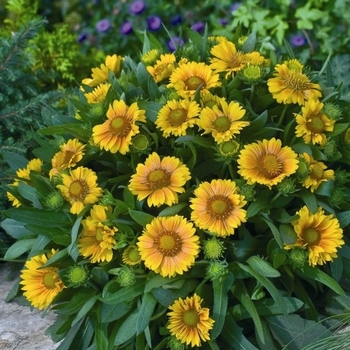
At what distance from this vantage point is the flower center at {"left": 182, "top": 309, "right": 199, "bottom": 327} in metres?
1.46

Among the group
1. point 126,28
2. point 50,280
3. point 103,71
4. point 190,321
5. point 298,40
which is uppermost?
point 103,71

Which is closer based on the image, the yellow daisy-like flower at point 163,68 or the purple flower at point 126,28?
the yellow daisy-like flower at point 163,68

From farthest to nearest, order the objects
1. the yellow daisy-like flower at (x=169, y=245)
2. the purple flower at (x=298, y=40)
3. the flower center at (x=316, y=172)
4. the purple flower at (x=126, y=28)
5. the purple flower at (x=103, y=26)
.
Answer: the purple flower at (x=103, y=26) → the purple flower at (x=126, y=28) → the purple flower at (x=298, y=40) → the flower center at (x=316, y=172) → the yellow daisy-like flower at (x=169, y=245)

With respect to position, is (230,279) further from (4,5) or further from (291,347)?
(4,5)

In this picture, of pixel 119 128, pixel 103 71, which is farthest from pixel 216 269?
pixel 103 71

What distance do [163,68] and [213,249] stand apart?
572mm

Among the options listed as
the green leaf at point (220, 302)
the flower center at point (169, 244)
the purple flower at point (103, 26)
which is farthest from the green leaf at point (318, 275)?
the purple flower at point (103, 26)

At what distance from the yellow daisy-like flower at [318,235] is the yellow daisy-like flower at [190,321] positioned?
24 centimetres

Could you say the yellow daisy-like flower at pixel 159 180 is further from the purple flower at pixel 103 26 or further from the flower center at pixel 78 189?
the purple flower at pixel 103 26

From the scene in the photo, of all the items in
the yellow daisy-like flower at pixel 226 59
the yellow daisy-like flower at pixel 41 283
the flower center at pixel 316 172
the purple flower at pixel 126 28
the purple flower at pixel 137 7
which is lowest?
the purple flower at pixel 126 28

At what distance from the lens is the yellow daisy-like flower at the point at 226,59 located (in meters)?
1.70

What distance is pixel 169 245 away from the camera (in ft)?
4.78

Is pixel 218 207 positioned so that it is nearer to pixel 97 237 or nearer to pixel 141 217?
pixel 141 217

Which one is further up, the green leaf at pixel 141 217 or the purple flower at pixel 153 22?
the green leaf at pixel 141 217
